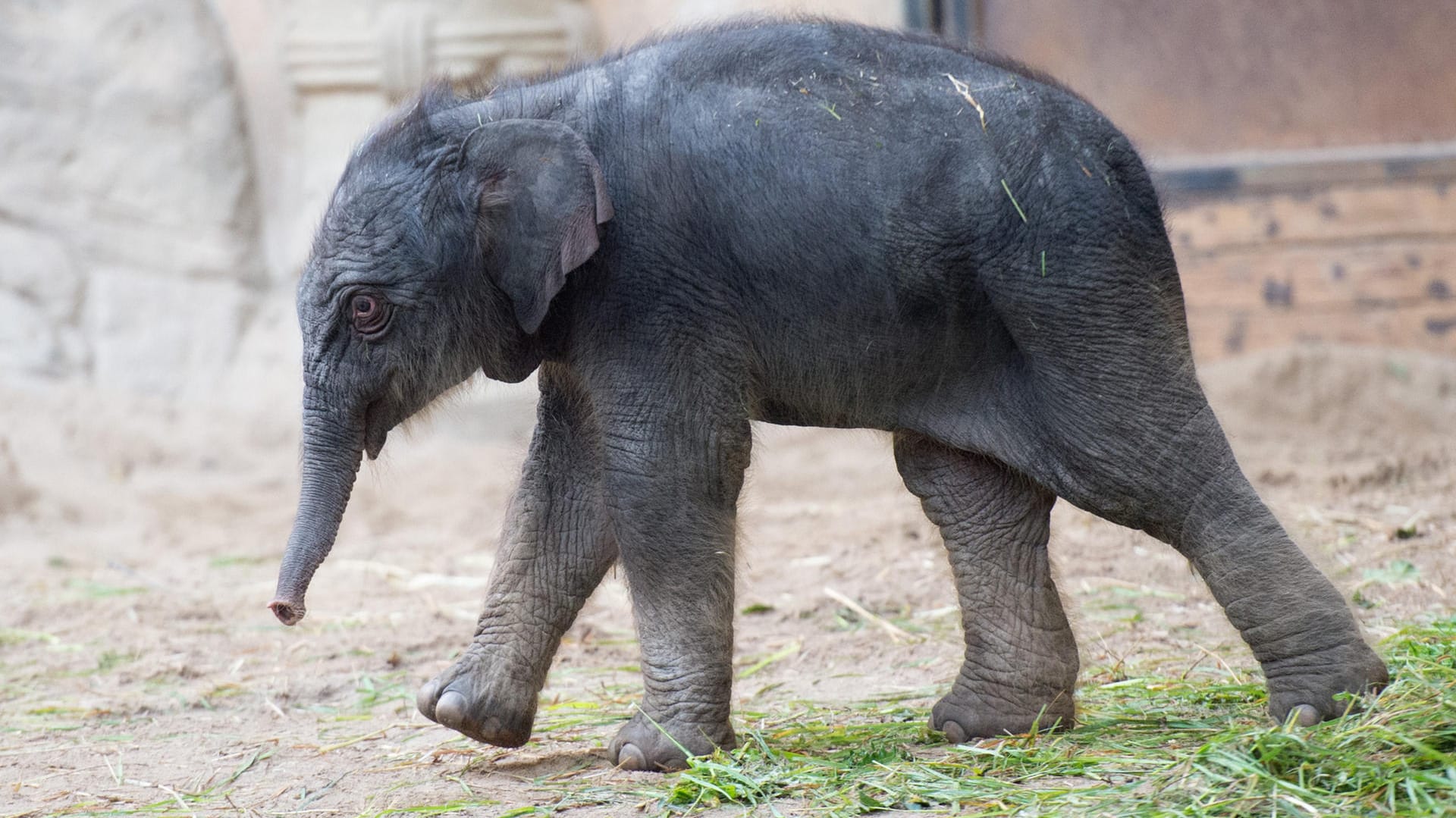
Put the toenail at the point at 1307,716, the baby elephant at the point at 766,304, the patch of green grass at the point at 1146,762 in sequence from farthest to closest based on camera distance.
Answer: the baby elephant at the point at 766,304 < the toenail at the point at 1307,716 < the patch of green grass at the point at 1146,762

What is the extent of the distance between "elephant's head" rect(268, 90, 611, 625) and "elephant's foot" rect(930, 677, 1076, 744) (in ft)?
4.38

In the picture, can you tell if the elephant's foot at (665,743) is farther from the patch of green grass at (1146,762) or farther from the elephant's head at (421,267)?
the elephant's head at (421,267)

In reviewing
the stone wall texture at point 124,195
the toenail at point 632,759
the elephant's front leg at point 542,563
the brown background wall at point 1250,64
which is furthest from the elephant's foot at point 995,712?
the stone wall texture at point 124,195

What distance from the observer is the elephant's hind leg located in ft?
12.4

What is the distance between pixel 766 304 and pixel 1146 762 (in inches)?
50.1

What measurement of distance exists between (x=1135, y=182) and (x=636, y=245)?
112 centimetres

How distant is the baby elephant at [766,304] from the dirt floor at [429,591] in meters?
0.31

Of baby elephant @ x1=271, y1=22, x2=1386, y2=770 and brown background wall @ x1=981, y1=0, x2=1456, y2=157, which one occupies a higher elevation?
brown background wall @ x1=981, y1=0, x2=1456, y2=157

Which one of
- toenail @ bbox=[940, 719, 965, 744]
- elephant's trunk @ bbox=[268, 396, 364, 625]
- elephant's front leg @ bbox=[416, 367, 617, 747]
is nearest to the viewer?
elephant's trunk @ bbox=[268, 396, 364, 625]

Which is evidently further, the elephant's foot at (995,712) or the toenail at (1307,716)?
the elephant's foot at (995,712)

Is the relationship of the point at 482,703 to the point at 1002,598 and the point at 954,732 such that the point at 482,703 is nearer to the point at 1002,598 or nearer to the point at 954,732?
the point at 954,732

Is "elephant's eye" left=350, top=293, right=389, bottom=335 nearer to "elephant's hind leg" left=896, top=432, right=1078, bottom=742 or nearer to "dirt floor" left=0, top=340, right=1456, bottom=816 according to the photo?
"dirt floor" left=0, top=340, right=1456, bottom=816

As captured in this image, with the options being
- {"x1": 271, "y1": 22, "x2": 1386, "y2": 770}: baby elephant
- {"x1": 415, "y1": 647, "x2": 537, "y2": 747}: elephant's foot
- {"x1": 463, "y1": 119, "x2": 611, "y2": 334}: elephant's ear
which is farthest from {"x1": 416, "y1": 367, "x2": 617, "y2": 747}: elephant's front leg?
{"x1": 463, "y1": 119, "x2": 611, "y2": 334}: elephant's ear

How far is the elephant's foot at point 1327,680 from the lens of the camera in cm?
333
